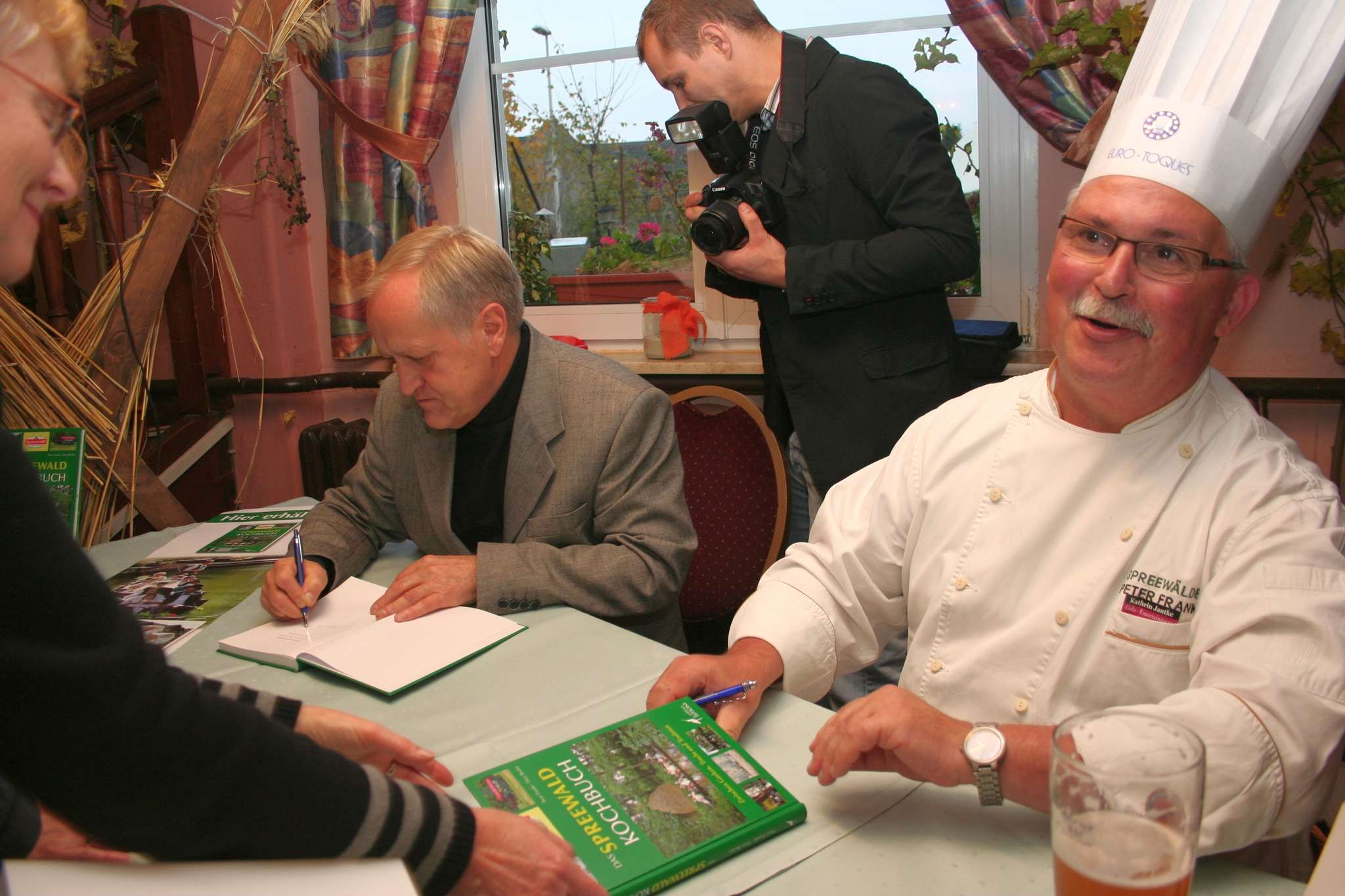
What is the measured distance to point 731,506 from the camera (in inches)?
90.6

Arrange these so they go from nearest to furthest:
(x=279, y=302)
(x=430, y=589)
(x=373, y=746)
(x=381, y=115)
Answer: (x=373, y=746), (x=430, y=589), (x=381, y=115), (x=279, y=302)

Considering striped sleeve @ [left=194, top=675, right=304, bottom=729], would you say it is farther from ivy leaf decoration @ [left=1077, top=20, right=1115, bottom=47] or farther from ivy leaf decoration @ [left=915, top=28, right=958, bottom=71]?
ivy leaf decoration @ [left=915, top=28, right=958, bottom=71]

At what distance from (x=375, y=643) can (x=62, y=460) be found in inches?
34.1

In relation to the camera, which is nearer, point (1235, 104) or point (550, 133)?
point (1235, 104)

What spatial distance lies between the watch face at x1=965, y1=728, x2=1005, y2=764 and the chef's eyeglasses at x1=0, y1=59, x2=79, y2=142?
3.05ft

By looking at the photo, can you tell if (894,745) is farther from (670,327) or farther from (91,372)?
(670,327)

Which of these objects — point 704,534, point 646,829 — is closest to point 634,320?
point 704,534

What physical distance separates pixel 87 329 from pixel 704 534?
1.42 m

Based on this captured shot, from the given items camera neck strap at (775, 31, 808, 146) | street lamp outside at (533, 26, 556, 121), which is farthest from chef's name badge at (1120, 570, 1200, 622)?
street lamp outside at (533, 26, 556, 121)

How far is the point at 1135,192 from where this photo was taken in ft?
3.80

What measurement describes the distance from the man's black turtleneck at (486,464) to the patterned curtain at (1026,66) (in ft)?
4.76

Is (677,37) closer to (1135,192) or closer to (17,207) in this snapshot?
(1135,192)

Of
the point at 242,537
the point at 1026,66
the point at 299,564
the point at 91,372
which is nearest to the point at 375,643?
the point at 299,564

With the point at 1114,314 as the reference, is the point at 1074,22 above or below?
above
